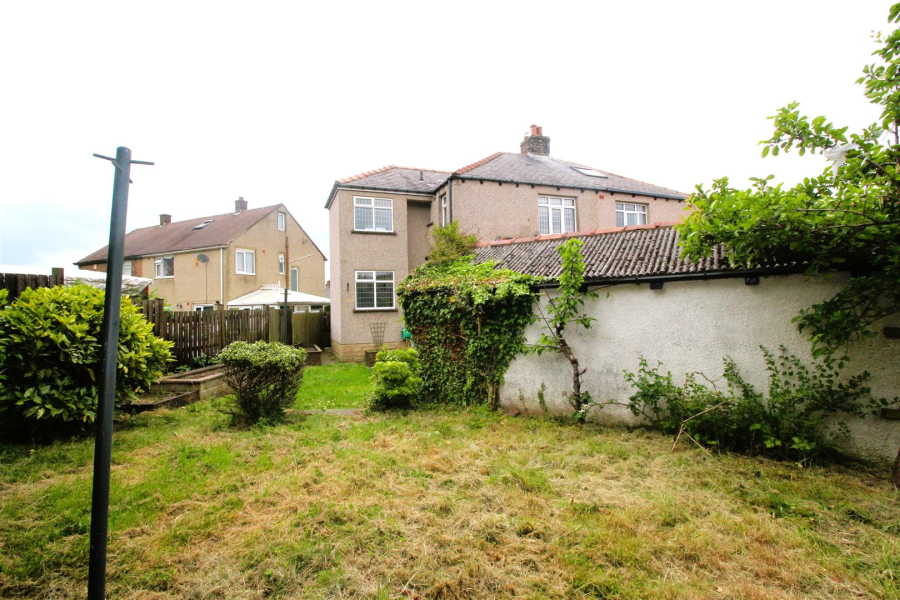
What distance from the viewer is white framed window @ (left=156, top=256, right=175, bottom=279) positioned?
88.4ft

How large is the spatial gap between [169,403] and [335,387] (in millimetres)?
3663

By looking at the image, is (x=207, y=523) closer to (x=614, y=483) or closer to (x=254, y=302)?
(x=614, y=483)

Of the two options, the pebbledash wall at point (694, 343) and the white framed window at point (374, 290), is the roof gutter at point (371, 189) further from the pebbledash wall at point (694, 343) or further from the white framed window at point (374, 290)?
the pebbledash wall at point (694, 343)

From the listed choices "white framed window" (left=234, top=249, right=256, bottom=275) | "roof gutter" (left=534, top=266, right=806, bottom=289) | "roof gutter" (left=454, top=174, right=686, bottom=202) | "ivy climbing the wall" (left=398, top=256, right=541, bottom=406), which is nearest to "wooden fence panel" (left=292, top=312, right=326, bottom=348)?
"white framed window" (left=234, top=249, right=256, bottom=275)

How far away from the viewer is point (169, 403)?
816 cm

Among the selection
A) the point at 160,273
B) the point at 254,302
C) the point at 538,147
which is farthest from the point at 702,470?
the point at 160,273

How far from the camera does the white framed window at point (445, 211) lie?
15.4 metres

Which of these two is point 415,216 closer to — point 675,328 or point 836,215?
point 675,328

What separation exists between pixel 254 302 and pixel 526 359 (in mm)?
16326

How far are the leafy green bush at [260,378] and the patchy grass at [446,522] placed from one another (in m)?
1.04

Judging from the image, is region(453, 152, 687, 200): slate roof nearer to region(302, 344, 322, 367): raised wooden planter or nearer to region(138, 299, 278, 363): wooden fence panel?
region(302, 344, 322, 367): raised wooden planter

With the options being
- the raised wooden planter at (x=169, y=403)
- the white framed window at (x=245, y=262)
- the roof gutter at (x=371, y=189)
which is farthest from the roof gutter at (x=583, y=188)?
the white framed window at (x=245, y=262)

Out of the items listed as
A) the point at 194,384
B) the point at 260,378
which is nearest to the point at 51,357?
the point at 260,378

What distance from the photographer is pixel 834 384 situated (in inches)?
209
